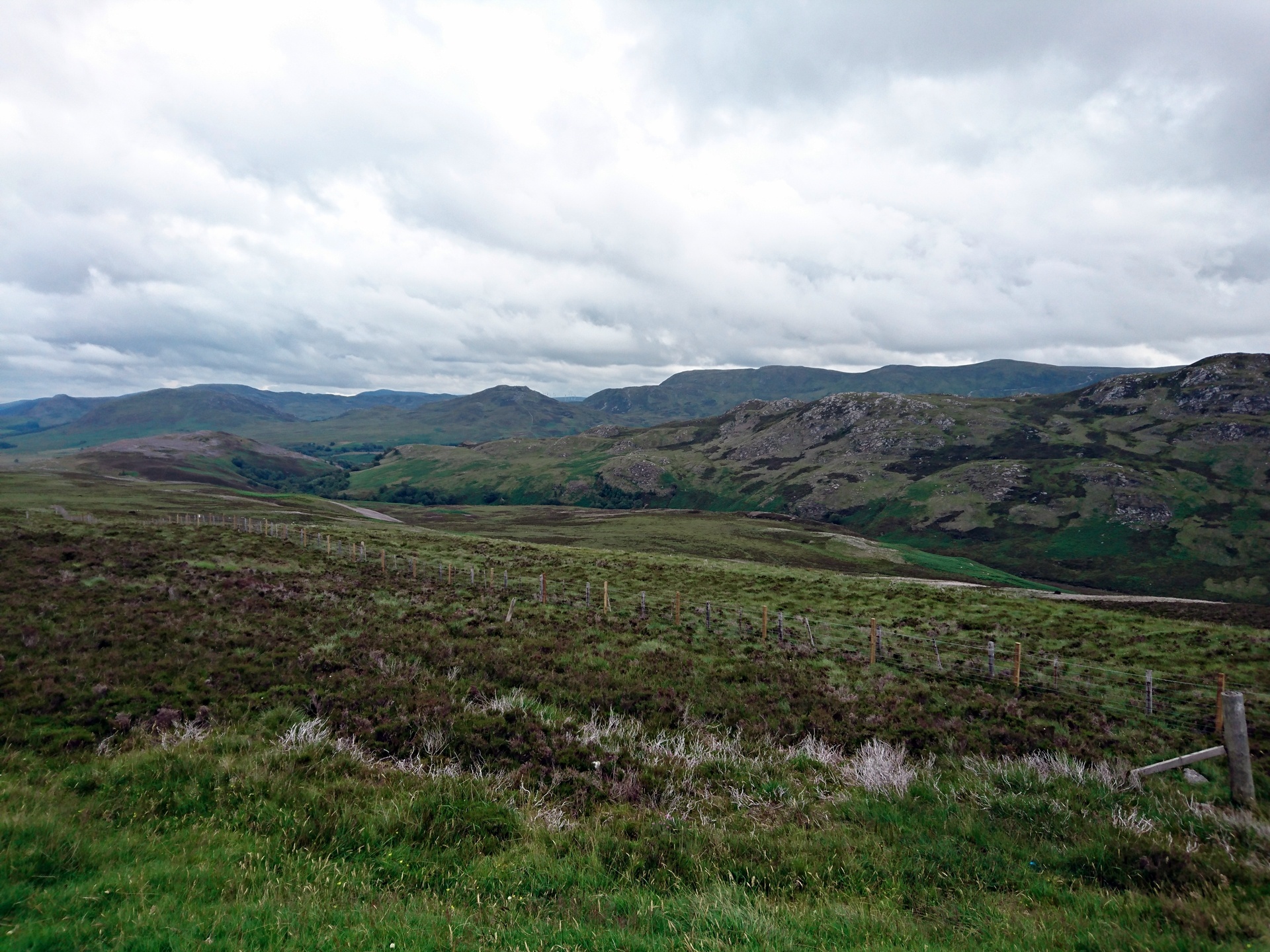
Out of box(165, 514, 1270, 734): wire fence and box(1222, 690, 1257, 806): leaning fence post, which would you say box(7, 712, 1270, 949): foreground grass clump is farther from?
box(165, 514, 1270, 734): wire fence

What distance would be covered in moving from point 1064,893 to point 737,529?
116668 mm

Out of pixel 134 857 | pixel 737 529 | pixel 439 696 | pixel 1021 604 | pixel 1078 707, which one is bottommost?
pixel 737 529

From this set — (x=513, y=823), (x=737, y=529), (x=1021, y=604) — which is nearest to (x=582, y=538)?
(x=737, y=529)

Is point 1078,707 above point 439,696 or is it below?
below

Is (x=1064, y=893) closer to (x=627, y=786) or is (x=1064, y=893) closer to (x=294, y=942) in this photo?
(x=627, y=786)

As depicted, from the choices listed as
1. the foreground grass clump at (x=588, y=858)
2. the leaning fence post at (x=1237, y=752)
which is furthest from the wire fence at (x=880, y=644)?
the foreground grass clump at (x=588, y=858)

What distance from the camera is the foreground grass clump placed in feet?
20.3

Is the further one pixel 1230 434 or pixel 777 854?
pixel 1230 434

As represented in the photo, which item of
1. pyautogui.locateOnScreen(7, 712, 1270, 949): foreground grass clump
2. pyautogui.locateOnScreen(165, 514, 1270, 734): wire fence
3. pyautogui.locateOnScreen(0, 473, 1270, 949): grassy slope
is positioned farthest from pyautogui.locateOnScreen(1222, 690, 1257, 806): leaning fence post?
pyautogui.locateOnScreen(165, 514, 1270, 734): wire fence

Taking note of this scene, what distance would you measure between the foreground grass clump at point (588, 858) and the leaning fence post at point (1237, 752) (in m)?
0.61

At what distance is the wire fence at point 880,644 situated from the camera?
1938 centimetres

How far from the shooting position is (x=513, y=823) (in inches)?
360

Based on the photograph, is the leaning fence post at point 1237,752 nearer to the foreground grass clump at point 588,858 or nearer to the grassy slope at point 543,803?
the foreground grass clump at point 588,858

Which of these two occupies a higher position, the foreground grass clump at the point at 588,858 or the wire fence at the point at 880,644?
the foreground grass clump at the point at 588,858
